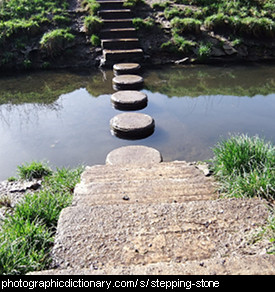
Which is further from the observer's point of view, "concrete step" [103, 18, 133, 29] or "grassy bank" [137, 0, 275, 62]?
"concrete step" [103, 18, 133, 29]

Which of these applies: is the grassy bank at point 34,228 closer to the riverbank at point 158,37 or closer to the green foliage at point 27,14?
the riverbank at point 158,37

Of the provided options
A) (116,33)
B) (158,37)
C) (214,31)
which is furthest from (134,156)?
(214,31)

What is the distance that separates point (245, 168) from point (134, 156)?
170 cm

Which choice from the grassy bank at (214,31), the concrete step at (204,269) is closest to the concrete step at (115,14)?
the grassy bank at (214,31)

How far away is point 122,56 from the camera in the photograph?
912cm

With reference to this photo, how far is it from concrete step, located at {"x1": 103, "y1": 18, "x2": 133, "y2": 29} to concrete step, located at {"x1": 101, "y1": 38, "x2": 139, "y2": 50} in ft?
2.73

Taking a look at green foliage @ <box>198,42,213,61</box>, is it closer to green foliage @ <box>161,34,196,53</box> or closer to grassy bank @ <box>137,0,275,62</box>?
grassy bank @ <box>137,0,275,62</box>

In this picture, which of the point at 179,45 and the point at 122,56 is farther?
the point at 179,45

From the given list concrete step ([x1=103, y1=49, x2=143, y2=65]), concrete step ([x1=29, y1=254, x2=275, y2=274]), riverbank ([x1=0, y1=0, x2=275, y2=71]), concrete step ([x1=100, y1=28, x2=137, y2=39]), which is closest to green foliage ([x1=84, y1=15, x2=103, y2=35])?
riverbank ([x1=0, y1=0, x2=275, y2=71])

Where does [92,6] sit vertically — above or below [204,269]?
above

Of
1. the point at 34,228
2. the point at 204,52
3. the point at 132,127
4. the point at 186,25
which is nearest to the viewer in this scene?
the point at 34,228

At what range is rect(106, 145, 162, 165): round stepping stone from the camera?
14.8ft

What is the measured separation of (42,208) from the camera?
3.06 meters

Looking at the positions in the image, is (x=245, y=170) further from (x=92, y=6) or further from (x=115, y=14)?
(x=92, y=6)
